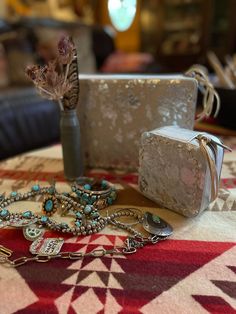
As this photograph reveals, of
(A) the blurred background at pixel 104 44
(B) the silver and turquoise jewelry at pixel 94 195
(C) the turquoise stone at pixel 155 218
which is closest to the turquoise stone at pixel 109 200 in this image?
(B) the silver and turquoise jewelry at pixel 94 195

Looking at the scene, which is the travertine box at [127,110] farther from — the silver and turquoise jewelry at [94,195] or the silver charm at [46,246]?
the silver charm at [46,246]

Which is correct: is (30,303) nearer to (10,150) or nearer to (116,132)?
(116,132)

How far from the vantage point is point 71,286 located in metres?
0.41

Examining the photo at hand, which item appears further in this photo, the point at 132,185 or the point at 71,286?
the point at 132,185

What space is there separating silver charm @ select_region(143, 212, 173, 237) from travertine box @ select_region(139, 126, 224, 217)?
0.05 m

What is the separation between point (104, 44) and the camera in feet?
7.55

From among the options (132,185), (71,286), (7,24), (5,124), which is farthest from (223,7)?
(71,286)

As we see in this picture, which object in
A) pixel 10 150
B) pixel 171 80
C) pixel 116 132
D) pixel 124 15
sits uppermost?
pixel 124 15

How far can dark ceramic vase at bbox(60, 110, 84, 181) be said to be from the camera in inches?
26.9

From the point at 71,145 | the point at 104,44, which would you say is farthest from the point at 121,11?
the point at 104,44

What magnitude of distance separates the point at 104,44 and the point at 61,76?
1.83 meters

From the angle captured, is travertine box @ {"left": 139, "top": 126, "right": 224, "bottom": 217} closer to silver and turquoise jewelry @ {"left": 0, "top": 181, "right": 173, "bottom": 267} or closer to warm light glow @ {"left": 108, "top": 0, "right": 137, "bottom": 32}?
silver and turquoise jewelry @ {"left": 0, "top": 181, "right": 173, "bottom": 267}

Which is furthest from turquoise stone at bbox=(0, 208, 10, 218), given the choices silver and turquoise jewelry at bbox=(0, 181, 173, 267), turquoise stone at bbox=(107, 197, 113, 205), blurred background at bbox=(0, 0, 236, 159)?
blurred background at bbox=(0, 0, 236, 159)

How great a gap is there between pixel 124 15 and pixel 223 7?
2317 mm
